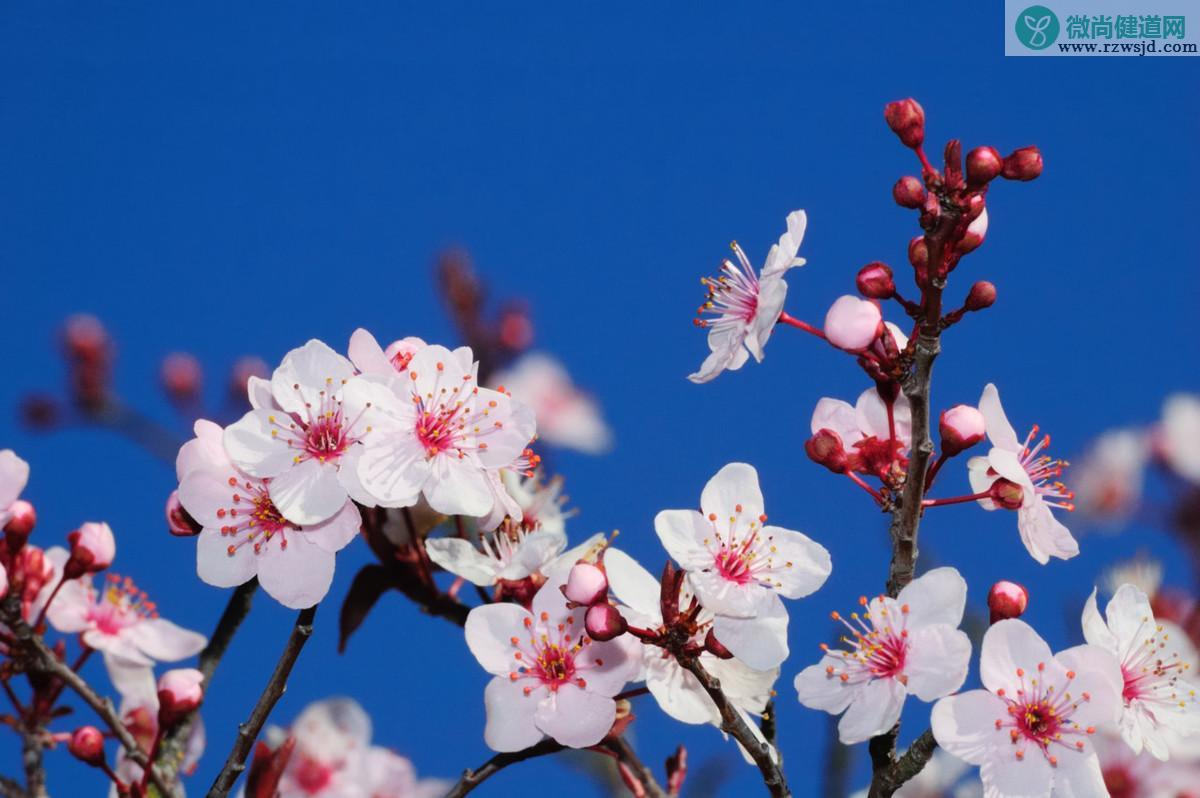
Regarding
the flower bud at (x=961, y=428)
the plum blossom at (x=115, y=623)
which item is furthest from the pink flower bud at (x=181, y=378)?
the flower bud at (x=961, y=428)

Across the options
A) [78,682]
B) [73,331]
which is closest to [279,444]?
[78,682]

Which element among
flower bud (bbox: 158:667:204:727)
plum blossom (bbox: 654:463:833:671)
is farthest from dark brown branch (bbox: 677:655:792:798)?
flower bud (bbox: 158:667:204:727)

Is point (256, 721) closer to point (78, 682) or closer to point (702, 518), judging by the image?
point (78, 682)

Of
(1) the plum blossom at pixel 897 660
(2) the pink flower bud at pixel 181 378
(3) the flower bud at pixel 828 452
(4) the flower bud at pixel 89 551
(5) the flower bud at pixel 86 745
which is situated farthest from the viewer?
(2) the pink flower bud at pixel 181 378

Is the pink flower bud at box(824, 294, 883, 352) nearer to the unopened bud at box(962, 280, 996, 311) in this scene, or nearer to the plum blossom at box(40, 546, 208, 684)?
the unopened bud at box(962, 280, 996, 311)

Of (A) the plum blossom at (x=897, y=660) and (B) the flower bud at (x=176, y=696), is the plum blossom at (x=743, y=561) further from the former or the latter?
(B) the flower bud at (x=176, y=696)

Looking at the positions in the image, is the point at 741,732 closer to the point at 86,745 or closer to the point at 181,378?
the point at 86,745

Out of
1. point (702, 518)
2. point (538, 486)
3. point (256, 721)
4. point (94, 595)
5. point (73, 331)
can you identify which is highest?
point (73, 331)
